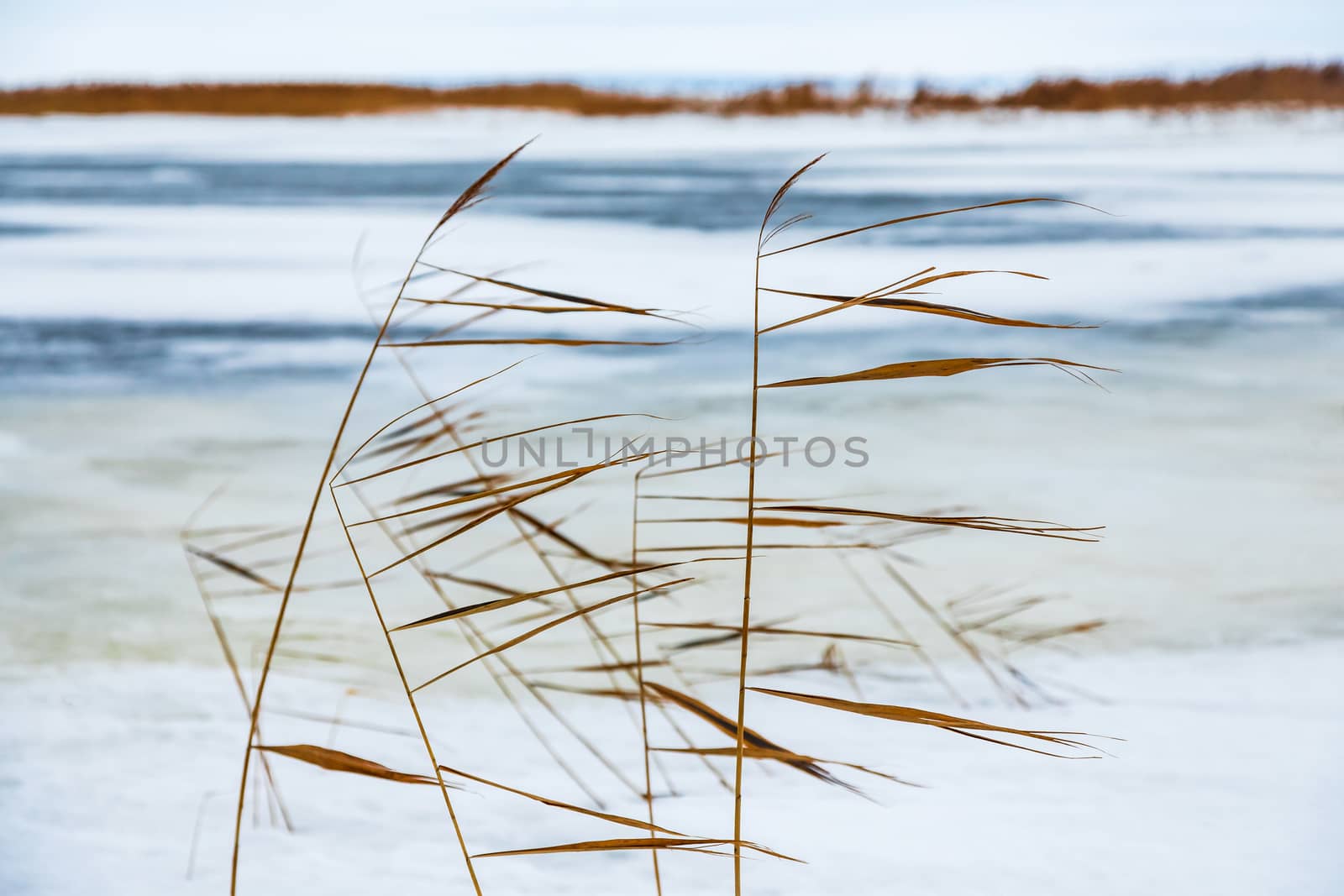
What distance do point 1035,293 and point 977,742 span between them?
4.01m

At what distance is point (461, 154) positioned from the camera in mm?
11516

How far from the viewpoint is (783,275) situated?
4.80 m

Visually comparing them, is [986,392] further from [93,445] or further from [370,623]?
[93,445]

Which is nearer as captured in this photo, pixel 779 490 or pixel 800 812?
pixel 800 812

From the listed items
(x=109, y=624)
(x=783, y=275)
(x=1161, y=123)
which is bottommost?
(x=109, y=624)

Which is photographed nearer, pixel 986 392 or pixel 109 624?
pixel 109 624

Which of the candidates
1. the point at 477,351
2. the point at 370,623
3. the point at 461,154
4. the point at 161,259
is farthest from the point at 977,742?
the point at 461,154

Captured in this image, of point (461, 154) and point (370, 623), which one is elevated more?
point (461, 154)

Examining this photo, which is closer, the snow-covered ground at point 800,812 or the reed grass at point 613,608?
the reed grass at point 613,608

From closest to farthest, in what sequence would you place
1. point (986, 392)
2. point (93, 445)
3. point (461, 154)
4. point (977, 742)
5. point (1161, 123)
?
1. point (977, 742)
2. point (93, 445)
3. point (986, 392)
4. point (461, 154)
5. point (1161, 123)

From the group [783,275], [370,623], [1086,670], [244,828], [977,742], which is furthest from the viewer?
[783,275]

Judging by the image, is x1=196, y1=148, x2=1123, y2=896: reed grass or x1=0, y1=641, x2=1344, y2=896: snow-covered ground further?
x1=0, y1=641, x2=1344, y2=896: snow-covered ground

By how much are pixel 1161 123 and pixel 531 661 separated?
45.2 feet

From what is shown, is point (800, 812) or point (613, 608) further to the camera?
point (613, 608)
